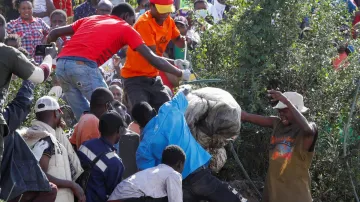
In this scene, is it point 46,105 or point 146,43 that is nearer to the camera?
point 46,105

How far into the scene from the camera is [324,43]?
976 centimetres

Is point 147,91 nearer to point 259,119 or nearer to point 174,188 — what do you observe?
point 259,119

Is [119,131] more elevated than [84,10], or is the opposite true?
[119,131]

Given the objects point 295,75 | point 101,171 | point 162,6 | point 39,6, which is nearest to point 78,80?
point 162,6

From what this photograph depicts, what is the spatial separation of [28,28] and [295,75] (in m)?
4.60

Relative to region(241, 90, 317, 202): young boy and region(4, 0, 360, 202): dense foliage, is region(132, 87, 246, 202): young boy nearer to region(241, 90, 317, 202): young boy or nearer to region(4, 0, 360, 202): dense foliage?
region(241, 90, 317, 202): young boy

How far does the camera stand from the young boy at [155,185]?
7.49 metres

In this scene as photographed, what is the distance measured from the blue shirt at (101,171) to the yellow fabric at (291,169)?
1.78m

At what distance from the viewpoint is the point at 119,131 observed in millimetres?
8039

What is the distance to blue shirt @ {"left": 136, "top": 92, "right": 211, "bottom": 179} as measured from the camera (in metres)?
8.06

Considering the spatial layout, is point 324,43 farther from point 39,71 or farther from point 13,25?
point 13,25

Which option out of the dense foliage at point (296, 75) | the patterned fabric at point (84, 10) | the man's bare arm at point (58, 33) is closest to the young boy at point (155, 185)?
the dense foliage at point (296, 75)

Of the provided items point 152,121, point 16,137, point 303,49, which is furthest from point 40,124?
point 303,49

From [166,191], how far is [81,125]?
1.32 metres
